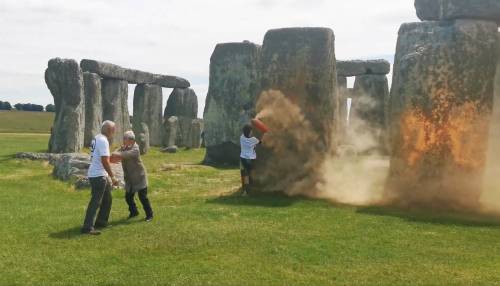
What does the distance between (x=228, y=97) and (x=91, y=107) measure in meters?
5.67

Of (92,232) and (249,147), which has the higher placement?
(249,147)

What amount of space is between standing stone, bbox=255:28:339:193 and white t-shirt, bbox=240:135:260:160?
22cm

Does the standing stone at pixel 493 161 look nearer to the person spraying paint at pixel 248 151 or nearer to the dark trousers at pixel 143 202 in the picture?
the person spraying paint at pixel 248 151

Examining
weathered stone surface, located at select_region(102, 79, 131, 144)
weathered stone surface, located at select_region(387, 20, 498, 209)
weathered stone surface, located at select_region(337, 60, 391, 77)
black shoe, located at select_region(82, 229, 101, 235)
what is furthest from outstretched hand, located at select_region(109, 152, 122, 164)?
weathered stone surface, located at select_region(337, 60, 391, 77)

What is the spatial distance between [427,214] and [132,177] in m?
4.43

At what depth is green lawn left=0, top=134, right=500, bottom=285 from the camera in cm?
579

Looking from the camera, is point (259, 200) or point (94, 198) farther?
point (259, 200)

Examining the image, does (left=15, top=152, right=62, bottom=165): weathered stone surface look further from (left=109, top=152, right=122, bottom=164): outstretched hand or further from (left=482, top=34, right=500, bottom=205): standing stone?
(left=482, top=34, right=500, bottom=205): standing stone

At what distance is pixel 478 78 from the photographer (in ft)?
31.7

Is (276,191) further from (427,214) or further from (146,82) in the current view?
(146,82)

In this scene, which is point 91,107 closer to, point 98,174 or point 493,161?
point 493,161

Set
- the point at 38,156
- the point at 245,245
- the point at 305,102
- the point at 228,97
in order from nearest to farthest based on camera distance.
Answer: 1. the point at 245,245
2. the point at 305,102
3. the point at 38,156
4. the point at 228,97

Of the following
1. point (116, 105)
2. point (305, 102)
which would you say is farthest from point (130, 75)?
point (305, 102)

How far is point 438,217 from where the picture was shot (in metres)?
8.84
